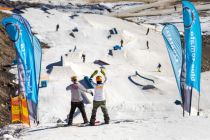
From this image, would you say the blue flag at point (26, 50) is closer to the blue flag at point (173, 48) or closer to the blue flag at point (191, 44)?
the blue flag at point (173, 48)

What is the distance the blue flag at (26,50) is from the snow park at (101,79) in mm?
31

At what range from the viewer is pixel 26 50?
13.0 meters

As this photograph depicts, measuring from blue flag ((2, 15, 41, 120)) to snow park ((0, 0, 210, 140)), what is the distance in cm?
3

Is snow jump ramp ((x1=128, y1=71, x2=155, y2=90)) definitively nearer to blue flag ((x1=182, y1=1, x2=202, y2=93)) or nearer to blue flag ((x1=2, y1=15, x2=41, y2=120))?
blue flag ((x1=182, y1=1, x2=202, y2=93))

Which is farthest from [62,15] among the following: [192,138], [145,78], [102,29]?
[192,138]

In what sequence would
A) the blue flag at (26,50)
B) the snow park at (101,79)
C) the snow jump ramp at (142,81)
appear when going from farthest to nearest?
the snow jump ramp at (142,81) → the snow park at (101,79) → the blue flag at (26,50)

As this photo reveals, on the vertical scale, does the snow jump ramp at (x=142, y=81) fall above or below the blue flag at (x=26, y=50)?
below

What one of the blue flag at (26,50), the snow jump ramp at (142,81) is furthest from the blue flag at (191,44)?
the snow jump ramp at (142,81)

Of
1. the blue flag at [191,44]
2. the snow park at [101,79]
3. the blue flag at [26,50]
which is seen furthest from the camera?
the blue flag at [191,44]

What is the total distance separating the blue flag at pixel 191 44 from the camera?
50.3 feet

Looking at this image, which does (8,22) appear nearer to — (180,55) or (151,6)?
(180,55)

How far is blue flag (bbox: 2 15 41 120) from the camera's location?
42.1 ft

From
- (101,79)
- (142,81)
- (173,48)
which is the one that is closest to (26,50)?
(101,79)

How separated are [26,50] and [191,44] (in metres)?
6.20
